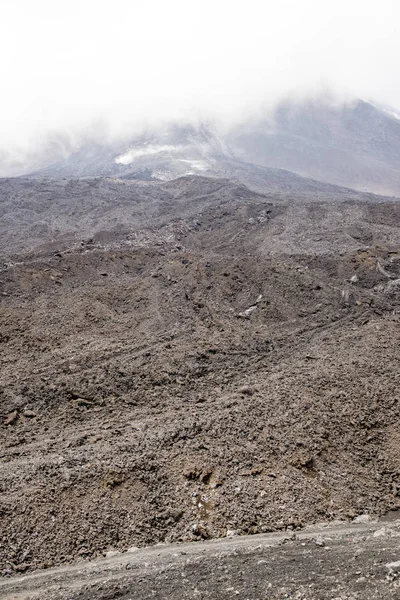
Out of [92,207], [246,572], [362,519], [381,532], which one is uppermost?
[381,532]

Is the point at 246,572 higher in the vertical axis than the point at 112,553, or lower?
higher

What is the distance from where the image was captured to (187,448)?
23.4 ft

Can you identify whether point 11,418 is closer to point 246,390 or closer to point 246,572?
point 246,390

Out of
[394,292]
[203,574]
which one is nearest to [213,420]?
[203,574]

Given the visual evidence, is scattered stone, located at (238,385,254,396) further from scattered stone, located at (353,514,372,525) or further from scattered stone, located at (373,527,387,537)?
scattered stone, located at (373,527,387,537)

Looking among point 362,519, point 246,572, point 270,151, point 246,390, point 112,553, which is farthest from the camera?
point 270,151

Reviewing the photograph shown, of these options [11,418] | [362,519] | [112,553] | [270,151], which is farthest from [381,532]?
[270,151]

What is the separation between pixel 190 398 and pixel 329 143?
138 meters

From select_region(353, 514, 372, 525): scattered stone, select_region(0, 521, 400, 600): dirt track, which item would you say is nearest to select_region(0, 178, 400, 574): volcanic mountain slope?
select_region(353, 514, 372, 525): scattered stone

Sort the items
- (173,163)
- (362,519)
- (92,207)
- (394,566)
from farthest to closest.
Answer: (173,163)
(92,207)
(362,519)
(394,566)

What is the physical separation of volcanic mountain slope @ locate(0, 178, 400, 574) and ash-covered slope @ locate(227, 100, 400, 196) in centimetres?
9069

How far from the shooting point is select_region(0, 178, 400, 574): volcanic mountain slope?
607cm

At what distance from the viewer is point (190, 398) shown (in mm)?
8961

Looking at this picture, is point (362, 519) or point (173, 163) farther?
point (173, 163)
